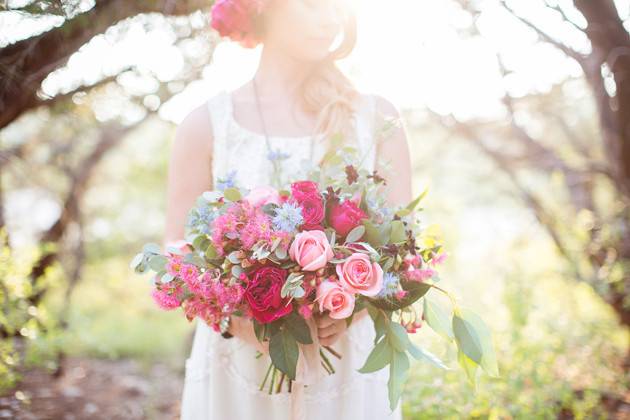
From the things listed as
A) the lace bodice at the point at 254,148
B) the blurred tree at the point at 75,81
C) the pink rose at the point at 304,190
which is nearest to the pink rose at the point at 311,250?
the pink rose at the point at 304,190

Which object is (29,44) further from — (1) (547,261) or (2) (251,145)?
(1) (547,261)

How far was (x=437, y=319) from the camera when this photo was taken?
1.51 m

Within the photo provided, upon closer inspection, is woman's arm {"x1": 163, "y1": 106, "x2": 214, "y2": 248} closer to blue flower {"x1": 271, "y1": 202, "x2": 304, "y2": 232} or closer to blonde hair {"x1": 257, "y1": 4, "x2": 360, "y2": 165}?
blonde hair {"x1": 257, "y1": 4, "x2": 360, "y2": 165}

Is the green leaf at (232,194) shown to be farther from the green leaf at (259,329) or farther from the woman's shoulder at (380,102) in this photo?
the woman's shoulder at (380,102)

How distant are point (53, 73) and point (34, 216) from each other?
4339 millimetres

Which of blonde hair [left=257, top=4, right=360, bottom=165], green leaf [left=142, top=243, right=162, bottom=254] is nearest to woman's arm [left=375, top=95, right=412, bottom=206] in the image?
blonde hair [left=257, top=4, right=360, bottom=165]

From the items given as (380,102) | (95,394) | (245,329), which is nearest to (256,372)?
(245,329)

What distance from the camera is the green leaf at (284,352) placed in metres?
1.36

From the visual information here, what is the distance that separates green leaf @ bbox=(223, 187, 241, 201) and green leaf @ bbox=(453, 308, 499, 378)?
718 mm

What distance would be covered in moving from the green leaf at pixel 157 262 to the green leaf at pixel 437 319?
75 cm

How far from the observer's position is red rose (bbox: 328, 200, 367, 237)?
4.48ft

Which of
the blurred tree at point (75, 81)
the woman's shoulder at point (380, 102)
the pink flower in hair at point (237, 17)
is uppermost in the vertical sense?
the blurred tree at point (75, 81)

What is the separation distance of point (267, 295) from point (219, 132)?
3.08 feet

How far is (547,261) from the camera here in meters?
5.48
